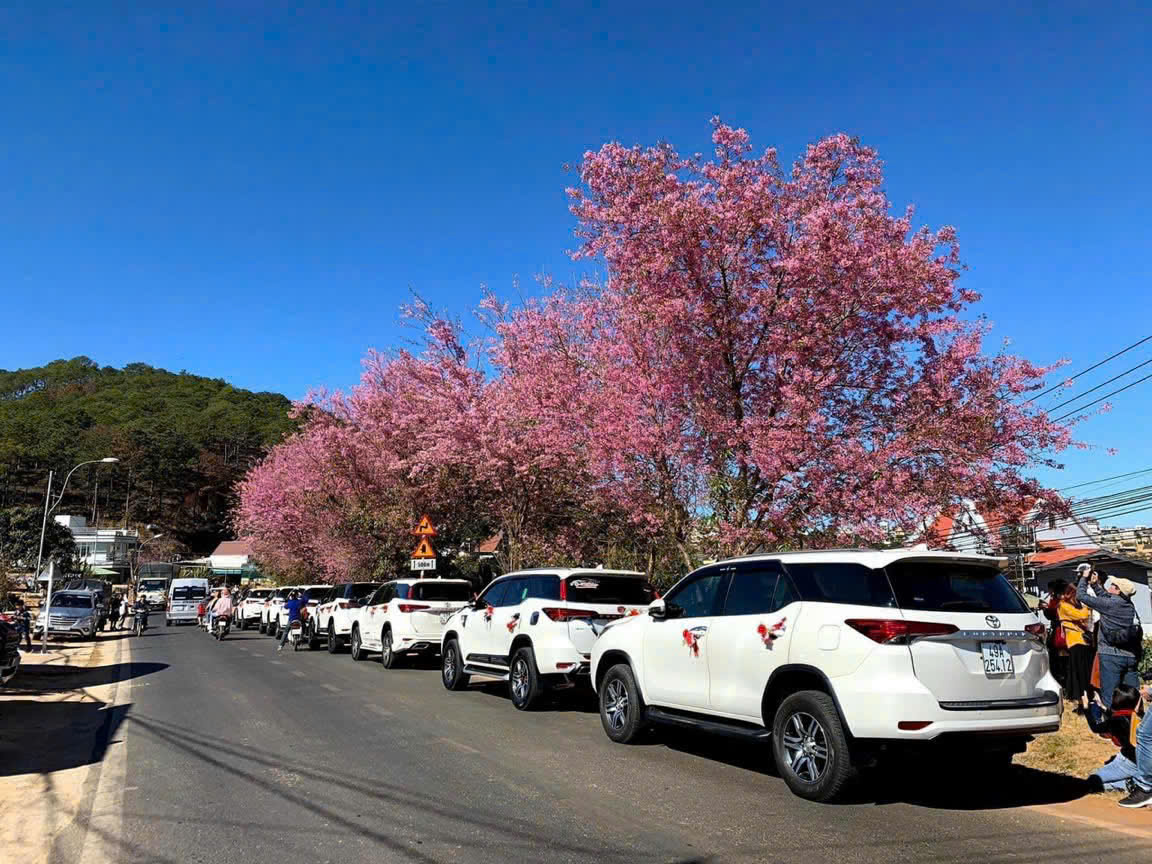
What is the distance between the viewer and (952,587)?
637 cm

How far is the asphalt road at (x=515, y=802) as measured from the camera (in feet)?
17.4

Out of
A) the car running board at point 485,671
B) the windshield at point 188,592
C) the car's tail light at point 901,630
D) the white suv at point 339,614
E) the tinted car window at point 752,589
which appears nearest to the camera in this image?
the car's tail light at point 901,630

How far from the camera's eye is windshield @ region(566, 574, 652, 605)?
434 inches

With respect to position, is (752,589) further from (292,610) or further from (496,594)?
(292,610)

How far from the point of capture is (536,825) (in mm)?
5809

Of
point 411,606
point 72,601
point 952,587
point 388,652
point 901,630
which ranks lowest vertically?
point 388,652

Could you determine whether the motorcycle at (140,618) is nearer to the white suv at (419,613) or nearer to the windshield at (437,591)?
the white suv at (419,613)

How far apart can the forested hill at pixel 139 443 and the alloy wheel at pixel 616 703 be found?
8406cm

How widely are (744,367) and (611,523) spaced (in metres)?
7.75

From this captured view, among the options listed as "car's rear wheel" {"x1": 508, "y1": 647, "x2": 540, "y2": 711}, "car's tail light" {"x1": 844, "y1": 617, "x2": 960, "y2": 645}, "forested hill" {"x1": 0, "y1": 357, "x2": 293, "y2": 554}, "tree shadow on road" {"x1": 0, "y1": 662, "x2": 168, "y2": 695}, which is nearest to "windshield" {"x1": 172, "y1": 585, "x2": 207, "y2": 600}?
"tree shadow on road" {"x1": 0, "y1": 662, "x2": 168, "y2": 695}

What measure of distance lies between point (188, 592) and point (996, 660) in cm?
4432

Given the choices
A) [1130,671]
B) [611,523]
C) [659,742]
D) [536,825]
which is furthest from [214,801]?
[611,523]

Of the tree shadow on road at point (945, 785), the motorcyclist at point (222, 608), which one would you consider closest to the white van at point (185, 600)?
the motorcyclist at point (222, 608)

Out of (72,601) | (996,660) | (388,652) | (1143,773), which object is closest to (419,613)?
(388,652)
